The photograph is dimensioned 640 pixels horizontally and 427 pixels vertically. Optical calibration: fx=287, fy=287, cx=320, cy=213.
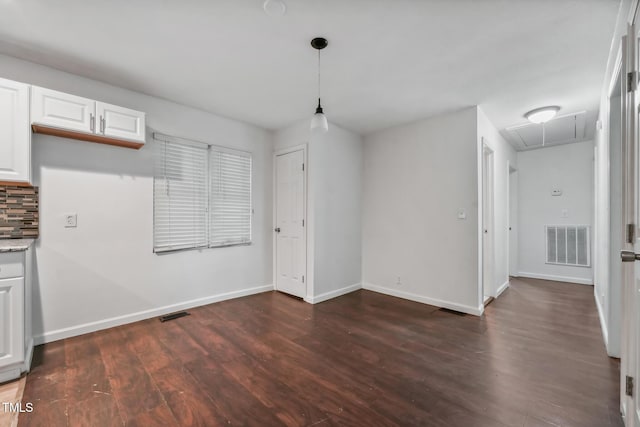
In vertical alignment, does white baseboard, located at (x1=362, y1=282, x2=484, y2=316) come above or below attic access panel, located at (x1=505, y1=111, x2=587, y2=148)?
below

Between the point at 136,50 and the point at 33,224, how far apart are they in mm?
1793

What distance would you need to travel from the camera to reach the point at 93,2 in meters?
1.86

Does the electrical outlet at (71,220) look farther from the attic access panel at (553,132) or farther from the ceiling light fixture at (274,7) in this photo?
the attic access panel at (553,132)

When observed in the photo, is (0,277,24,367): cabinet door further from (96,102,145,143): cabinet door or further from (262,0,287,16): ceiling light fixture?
(262,0,287,16): ceiling light fixture

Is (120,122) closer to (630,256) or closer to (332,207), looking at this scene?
(332,207)

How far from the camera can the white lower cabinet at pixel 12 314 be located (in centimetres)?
199

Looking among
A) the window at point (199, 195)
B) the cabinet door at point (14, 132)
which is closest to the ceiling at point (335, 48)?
the cabinet door at point (14, 132)

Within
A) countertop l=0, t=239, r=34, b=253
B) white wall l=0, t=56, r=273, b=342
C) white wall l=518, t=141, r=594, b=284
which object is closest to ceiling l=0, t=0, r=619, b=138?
white wall l=0, t=56, r=273, b=342

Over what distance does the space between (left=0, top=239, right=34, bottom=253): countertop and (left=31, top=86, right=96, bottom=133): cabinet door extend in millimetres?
1003

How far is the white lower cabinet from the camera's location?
6.52ft

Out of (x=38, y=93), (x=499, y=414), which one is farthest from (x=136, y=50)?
(x=499, y=414)

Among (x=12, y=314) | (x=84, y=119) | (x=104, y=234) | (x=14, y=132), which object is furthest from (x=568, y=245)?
(x=14, y=132)

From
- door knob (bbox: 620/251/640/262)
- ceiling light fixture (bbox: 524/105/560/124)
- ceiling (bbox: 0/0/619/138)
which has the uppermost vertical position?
ceiling (bbox: 0/0/619/138)

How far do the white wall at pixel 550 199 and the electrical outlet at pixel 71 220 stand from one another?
690 centimetres
